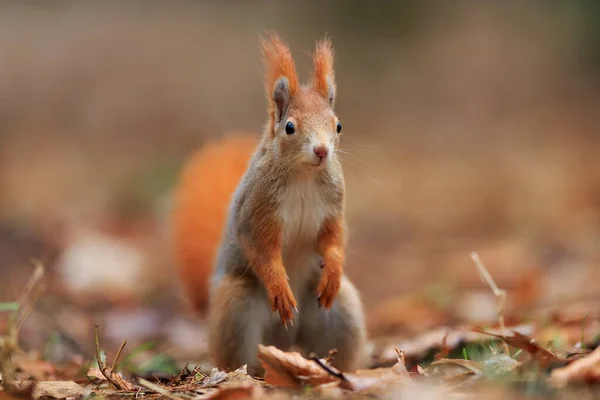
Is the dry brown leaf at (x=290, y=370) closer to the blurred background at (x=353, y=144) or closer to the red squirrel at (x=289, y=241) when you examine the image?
the red squirrel at (x=289, y=241)

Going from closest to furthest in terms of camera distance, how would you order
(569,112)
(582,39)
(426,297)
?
1. (426,297)
2. (569,112)
3. (582,39)

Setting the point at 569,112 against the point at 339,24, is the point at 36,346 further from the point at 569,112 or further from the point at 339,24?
the point at 339,24

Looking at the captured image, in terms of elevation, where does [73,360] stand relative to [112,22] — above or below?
below

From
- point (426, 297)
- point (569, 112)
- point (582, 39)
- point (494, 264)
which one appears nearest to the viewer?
point (426, 297)

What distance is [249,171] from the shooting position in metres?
3.18

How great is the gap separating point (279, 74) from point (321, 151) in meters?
0.46

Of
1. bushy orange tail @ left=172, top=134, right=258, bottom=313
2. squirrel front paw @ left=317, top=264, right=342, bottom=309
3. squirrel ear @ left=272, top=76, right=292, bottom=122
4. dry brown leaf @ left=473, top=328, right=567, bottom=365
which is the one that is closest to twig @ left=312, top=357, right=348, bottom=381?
dry brown leaf @ left=473, top=328, right=567, bottom=365

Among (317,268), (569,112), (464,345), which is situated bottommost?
(464,345)

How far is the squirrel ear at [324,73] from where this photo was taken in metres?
3.07

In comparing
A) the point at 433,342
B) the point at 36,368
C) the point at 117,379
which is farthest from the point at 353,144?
the point at 117,379

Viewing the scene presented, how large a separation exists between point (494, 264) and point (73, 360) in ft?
10.5

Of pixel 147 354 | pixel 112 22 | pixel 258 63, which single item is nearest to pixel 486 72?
pixel 258 63

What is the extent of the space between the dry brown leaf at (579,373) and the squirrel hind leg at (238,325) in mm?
1241

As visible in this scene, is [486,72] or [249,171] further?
[486,72]
